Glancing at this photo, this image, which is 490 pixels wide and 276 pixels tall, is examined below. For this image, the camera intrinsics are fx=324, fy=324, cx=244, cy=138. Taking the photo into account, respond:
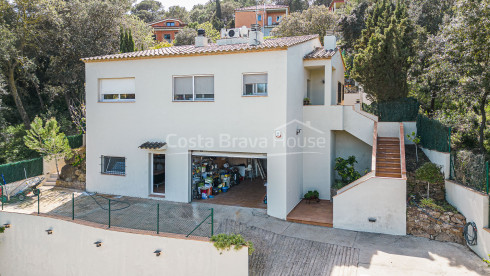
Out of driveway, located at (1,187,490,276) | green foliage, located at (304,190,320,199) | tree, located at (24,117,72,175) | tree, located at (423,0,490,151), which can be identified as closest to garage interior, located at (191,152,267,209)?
driveway, located at (1,187,490,276)

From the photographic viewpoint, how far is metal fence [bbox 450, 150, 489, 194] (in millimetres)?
9953

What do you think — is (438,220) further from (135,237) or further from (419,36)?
(419,36)

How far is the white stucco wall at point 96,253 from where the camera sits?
383 inches

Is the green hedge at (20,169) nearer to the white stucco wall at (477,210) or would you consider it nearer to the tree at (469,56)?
the white stucco wall at (477,210)

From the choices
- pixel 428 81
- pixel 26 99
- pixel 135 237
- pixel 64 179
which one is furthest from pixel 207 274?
pixel 26 99

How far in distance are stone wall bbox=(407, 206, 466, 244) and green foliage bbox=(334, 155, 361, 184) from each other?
3.47 metres

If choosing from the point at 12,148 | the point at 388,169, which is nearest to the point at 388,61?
the point at 388,169

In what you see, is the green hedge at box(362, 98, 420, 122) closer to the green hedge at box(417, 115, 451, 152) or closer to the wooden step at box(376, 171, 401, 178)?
the green hedge at box(417, 115, 451, 152)

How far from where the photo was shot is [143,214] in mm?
12414

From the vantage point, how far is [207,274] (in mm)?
9688

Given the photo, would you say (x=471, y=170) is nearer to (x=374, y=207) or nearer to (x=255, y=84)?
(x=374, y=207)

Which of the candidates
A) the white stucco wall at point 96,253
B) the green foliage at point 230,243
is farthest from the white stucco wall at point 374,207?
the white stucco wall at point 96,253

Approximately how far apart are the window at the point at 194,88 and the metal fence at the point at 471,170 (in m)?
9.64

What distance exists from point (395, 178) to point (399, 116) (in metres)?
8.07
